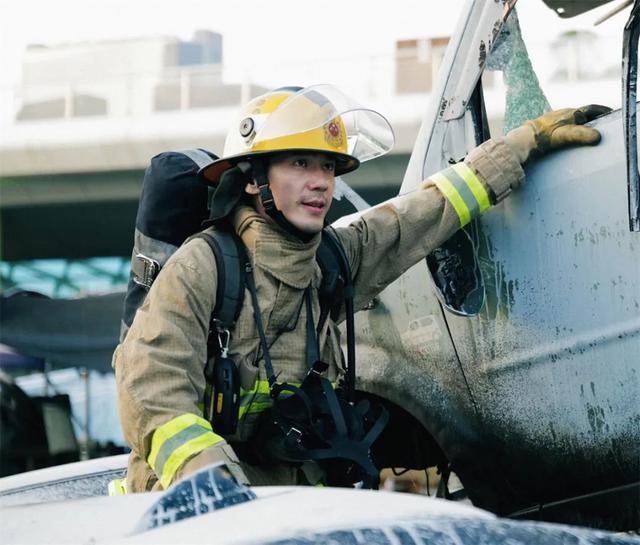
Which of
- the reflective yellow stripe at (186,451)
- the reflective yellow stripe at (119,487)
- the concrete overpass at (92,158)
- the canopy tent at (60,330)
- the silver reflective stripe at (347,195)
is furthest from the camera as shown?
the concrete overpass at (92,158)

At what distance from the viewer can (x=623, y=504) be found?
3.08 m

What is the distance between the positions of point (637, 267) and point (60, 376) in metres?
9.21

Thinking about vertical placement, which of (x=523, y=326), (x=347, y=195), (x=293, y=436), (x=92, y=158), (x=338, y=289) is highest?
(x=92, y=158)

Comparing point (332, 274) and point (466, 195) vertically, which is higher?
point (466, 195)

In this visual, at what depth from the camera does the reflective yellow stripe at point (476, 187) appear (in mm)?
3080

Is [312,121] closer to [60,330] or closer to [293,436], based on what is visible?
[293,436]

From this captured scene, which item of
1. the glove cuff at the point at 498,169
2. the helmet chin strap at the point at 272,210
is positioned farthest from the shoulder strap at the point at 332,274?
the glove cuff at the point at 498,169

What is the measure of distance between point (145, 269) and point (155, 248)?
72mm

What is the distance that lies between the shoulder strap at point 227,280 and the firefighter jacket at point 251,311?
24 millimetres

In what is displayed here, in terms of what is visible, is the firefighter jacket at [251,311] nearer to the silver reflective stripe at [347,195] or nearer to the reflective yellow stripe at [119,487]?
the reflective yellow stripe at [119,487]

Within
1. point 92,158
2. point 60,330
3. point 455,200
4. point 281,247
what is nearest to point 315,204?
point 281,247

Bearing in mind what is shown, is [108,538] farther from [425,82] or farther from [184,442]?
[425,82]

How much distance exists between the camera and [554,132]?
298 centimetres

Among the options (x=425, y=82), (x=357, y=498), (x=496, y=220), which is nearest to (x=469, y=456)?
(x=496, y=220)
